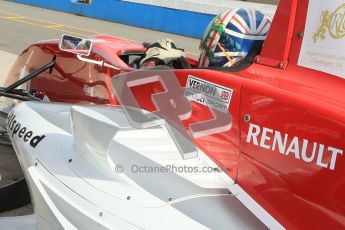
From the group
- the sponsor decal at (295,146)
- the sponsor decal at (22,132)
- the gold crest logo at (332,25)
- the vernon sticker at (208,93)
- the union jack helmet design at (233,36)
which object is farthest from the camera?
the sponsor decal at (22,132)

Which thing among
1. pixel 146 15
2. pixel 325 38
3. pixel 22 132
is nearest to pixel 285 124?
pixel 325 38

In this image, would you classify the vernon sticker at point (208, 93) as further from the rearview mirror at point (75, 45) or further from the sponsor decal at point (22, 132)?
the rearview mirror at point (75, 45)

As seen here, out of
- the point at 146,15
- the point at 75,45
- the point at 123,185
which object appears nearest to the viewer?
the point at 123,185

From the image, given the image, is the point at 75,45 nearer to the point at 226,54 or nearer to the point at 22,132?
the point at 22,132

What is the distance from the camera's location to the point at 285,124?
1.95 meters

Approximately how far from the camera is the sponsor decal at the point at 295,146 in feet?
5.98

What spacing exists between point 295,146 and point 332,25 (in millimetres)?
526

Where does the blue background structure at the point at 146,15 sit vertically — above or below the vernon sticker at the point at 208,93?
below

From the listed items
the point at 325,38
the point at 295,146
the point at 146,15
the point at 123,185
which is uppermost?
the point at 325,38

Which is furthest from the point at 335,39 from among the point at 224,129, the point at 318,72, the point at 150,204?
the point at 150,204

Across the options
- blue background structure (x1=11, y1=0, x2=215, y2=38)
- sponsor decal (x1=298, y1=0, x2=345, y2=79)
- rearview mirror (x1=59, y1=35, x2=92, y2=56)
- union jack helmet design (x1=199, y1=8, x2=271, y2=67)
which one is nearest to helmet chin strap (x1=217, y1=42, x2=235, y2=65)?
union jack helmet design (x1=199, y1=8, x2=271, y2=67)

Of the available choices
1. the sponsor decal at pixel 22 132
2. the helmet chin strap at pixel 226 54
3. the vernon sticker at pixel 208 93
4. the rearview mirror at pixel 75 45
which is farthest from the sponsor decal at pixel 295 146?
the rearview mirror at pixel 75 45

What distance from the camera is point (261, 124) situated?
2.04m

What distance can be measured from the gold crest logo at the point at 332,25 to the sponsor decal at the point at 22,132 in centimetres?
153
